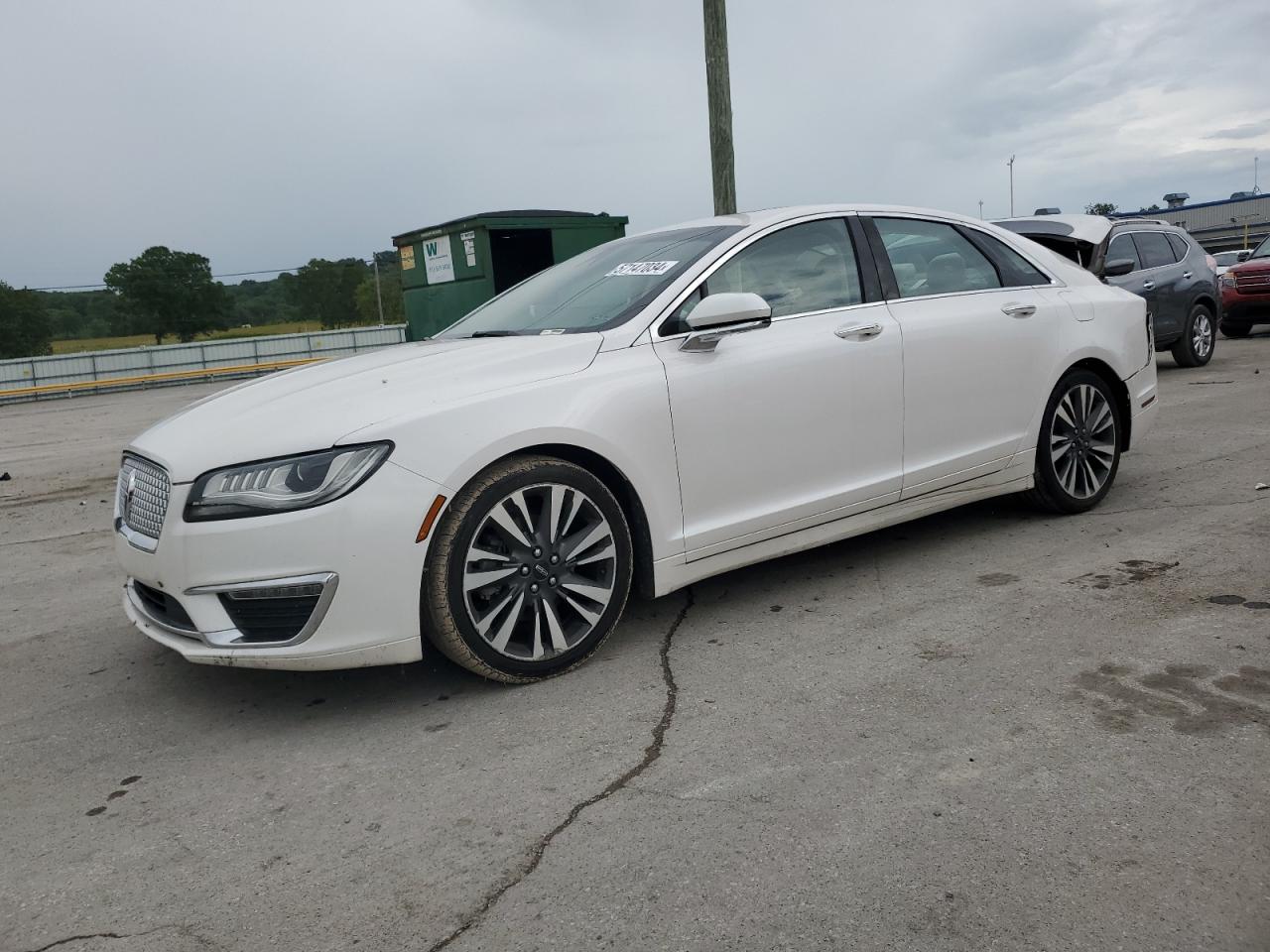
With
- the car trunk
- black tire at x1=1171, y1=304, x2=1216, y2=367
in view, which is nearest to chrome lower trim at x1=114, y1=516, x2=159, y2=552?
the car trunk

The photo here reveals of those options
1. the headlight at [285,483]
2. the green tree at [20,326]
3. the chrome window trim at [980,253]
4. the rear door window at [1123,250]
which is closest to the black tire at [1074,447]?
the chrome window trim at [980,253]

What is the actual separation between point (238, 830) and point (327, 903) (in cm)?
51

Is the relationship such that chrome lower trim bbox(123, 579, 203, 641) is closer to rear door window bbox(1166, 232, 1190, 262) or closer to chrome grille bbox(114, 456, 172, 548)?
chrome grille bbox(114, 456, 172, 548)

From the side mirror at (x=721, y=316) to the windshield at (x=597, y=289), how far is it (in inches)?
10.5

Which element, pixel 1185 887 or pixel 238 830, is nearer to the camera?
pixel 1185 887

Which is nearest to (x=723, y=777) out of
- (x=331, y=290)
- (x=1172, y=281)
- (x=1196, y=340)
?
(x=1172, y=281)

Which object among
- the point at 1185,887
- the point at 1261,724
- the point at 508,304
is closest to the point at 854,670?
the point at 1261,724

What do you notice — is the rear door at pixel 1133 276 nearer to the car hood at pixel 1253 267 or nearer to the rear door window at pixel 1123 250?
the rear door window at pixel 1123 250

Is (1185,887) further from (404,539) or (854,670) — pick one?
(404,539)

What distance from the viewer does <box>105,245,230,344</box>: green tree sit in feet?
217

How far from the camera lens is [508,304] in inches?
192

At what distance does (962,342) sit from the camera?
15.7 feet

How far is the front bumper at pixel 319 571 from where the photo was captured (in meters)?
3.27

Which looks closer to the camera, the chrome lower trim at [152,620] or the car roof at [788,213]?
the chrome lower trim at [152,620]
